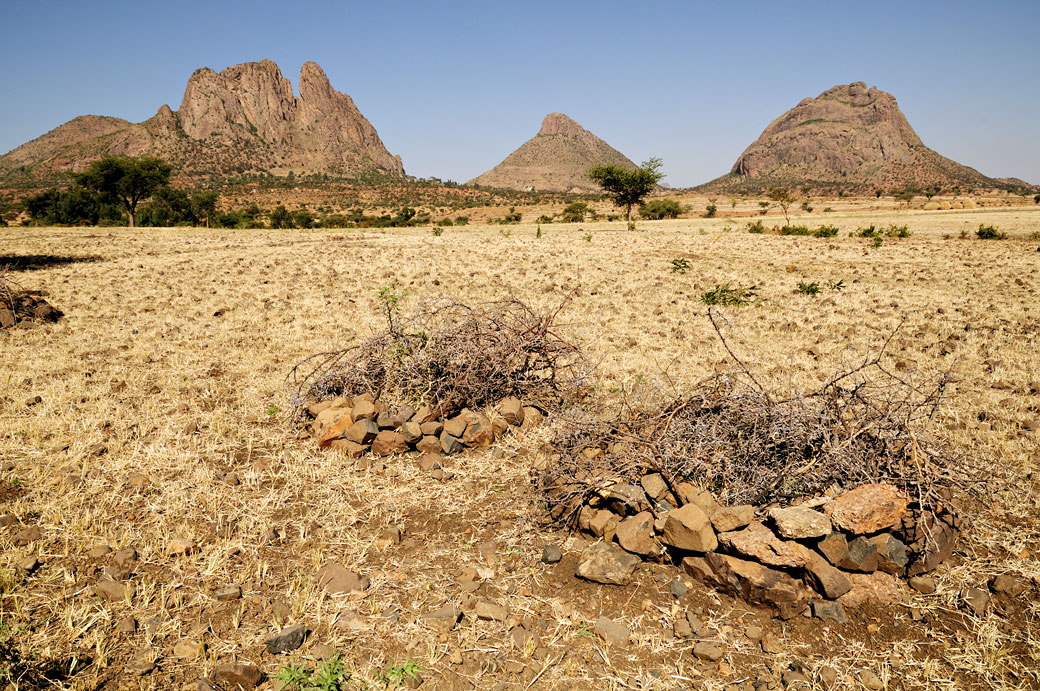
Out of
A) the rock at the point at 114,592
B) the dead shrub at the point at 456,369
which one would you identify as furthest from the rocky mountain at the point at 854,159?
A: the rock at the point at 114,592

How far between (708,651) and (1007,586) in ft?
7.56

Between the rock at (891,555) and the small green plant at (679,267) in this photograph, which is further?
the small green plant at (679,267)

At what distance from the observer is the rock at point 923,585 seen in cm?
353

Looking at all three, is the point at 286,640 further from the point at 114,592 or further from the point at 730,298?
the point at 730,298

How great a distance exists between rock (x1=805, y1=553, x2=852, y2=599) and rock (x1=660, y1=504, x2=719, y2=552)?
25.0 inches

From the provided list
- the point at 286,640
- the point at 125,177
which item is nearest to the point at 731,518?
the point at 286,640

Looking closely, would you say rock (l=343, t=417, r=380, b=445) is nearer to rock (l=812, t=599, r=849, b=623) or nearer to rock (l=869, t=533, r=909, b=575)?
rock (l=812, t=599, r=849, b=623)

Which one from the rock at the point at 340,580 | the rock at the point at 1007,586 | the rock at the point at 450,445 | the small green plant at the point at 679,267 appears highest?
the small green plant at the point at 679,267

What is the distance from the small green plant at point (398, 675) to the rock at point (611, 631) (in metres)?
1.19

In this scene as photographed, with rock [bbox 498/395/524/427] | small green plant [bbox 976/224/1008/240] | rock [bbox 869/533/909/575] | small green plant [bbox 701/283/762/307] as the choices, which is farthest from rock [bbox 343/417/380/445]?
small green plant [bbox 976/224/1008/240]

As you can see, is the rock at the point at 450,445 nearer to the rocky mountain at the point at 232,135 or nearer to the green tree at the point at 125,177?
the green tree at the point at 125,177

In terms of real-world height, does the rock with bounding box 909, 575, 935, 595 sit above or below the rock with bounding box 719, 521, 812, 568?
below

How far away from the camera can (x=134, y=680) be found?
298 centimetres

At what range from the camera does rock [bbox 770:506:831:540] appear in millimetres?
3549
